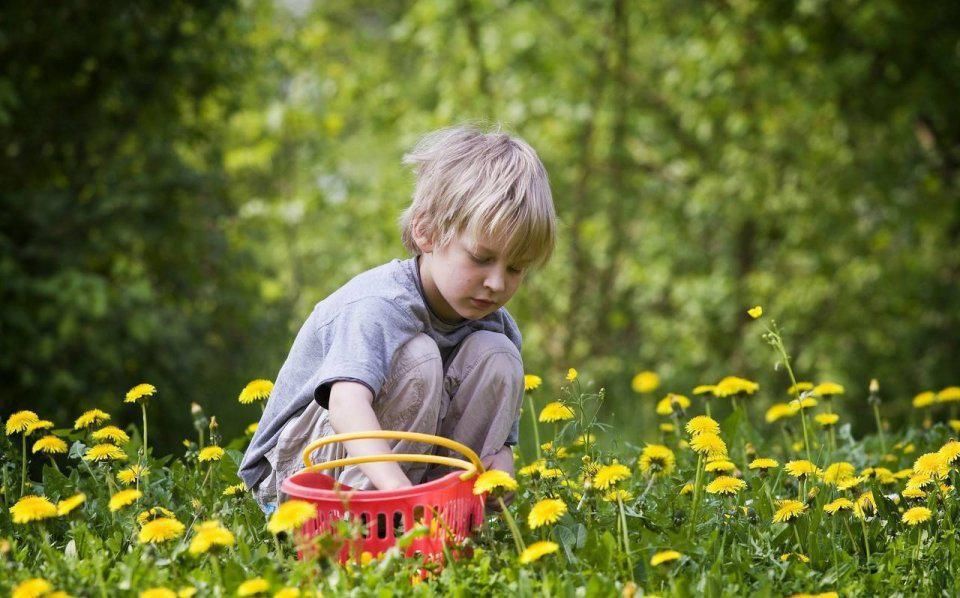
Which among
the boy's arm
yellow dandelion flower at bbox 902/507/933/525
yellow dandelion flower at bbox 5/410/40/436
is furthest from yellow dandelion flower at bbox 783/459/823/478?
yellow dandelion flower at bbox 5/410/40/436

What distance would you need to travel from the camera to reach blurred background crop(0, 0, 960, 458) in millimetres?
4281

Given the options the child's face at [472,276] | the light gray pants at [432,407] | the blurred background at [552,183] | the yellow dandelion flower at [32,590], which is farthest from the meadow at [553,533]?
the blurred background at [552,183]

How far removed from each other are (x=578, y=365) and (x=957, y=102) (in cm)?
271

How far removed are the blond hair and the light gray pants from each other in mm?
215

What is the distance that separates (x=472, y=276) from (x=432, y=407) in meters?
0.27

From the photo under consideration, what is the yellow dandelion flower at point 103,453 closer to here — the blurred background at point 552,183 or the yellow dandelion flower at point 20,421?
the yellow dandelion flower at point 20,421

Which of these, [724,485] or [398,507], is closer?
[398,507]

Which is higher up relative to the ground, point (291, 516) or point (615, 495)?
point (291, 516)

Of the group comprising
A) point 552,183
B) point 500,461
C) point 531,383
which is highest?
point 552,183

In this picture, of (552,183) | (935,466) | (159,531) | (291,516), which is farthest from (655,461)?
(552,183)

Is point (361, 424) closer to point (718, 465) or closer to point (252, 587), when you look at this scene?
point (252, 587)

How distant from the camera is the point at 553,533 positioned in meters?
1.91

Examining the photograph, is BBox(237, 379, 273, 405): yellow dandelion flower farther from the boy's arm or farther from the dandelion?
the dandelion

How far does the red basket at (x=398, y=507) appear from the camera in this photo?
1.72 meters
